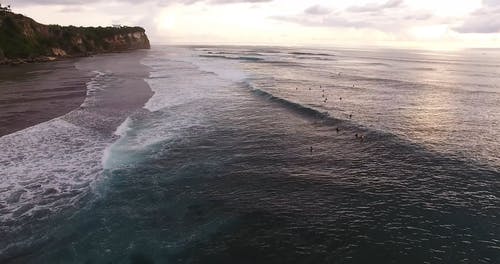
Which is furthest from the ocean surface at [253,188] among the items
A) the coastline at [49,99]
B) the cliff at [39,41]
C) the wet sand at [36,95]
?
the cliff at [39,41]

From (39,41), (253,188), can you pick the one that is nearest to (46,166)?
(253,188)

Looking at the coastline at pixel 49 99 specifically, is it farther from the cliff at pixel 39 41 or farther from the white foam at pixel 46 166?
the cliff at pixel 39 41

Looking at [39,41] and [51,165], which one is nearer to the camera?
[51,165]

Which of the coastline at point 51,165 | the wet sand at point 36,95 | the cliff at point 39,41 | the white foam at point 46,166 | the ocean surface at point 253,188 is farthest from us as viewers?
the cliff at point 39,41

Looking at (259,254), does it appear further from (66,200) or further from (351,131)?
(351,131)

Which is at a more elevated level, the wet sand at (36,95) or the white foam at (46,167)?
the wet sand at (36,95)

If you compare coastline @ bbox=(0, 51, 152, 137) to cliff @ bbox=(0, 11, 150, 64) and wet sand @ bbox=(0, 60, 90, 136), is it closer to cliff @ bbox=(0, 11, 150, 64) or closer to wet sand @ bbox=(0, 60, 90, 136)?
wet sand @ bbox=(0, 60, 90, 136)

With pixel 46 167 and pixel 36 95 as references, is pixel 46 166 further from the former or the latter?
pixel 36 95
